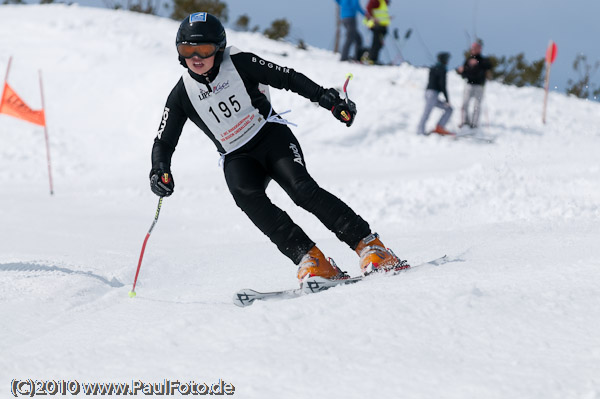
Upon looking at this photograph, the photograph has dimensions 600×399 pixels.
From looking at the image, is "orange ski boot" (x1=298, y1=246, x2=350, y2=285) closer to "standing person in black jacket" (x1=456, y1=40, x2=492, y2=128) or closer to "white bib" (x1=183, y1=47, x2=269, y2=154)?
"white bib" (x1=183, y1=47, x2=269, y2=154)

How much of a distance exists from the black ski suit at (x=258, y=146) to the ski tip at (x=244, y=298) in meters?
0.39

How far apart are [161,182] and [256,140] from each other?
618 mm

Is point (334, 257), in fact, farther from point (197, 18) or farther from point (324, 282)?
point (197, 18)

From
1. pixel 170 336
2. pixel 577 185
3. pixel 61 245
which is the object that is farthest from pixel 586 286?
pixel 577 185

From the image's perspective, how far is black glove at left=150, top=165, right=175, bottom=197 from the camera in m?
3.61

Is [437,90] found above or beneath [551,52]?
beneath

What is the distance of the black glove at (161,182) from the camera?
3611 millimetres

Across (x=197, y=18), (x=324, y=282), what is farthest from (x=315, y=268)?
(x=197, y=18)

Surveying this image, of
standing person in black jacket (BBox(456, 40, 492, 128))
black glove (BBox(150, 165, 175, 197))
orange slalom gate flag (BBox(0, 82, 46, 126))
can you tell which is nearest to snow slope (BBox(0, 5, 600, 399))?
black glove (BBox(150, 165, 175, 197))

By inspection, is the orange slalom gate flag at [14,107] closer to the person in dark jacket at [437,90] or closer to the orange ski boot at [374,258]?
the person in dark jacket at [437,90]

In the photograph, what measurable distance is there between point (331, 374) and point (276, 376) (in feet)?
0.59

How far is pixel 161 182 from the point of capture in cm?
363

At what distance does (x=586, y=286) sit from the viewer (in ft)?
8.90

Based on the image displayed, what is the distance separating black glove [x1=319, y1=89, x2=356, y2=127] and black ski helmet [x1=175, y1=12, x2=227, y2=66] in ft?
2.27
